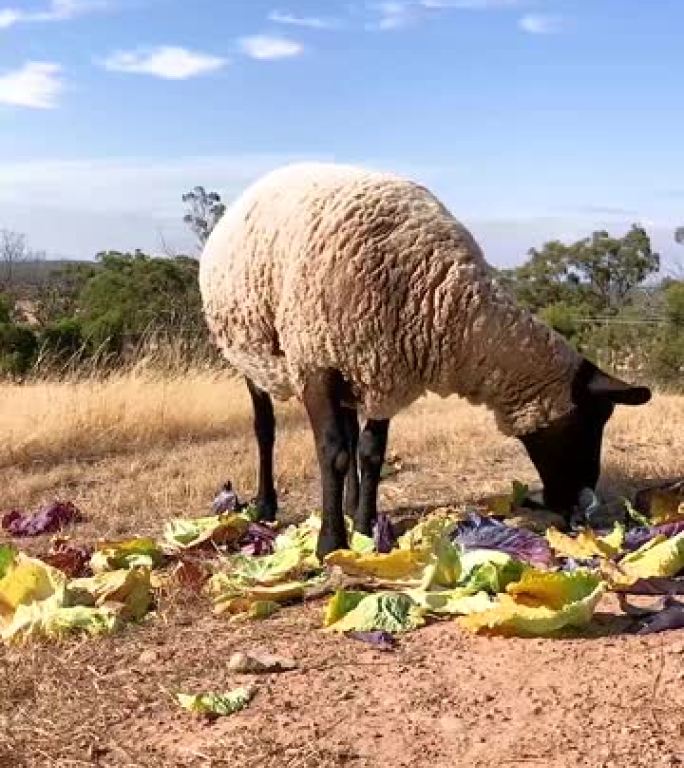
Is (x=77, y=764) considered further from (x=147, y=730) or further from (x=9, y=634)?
(x=9, y=634)

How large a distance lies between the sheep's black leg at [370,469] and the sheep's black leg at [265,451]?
127 centimetres

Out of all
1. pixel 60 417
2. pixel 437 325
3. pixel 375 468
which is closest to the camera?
pixel 437 325

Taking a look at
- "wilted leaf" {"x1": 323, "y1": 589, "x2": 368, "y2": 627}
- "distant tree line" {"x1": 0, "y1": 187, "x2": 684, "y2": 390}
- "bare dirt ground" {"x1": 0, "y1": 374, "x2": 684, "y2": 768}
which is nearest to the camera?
"bare dirt ground" {"x1": 0, "y1": 374, "x2": 684, "y2": 768}

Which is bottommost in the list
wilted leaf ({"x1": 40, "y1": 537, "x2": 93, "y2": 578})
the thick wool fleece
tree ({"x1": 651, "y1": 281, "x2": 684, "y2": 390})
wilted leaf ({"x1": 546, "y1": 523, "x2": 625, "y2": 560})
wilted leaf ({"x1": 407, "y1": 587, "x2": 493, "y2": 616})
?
tree ({"x1": 651, "y1": 281, "x2": 684, "y2": 390})

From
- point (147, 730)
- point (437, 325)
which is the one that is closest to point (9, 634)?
point (147, 730)

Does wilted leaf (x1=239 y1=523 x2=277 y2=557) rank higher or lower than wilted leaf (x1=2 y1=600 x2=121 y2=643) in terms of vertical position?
lower

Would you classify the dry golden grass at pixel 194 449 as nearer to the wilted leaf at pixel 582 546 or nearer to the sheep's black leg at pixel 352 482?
the sheep's black leg at pixel 352 482

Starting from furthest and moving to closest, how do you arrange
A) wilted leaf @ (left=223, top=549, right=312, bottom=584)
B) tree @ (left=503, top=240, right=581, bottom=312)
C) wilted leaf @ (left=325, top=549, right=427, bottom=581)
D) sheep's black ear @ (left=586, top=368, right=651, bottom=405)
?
tree @ (left=503, top=240, right=581, bottom=312) → sheep's black ear @ (left=586, top=368, right=651, bottom=405) → wilted leaf @ (left=223, top=549, right=312, bottom=584) → wilted leaf @ (left=325, top=549, right=427, bottom=581)

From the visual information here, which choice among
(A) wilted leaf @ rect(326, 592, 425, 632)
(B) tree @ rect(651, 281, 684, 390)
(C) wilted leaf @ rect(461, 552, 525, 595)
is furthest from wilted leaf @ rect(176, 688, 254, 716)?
(B) tree @ rect(651, 281, 684, 390)

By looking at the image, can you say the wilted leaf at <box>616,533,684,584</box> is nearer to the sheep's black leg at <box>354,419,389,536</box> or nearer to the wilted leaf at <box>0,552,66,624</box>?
the sheep's black leg at <box>354,419,389,536</box>

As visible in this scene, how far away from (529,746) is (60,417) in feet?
26.8

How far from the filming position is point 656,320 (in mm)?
23984

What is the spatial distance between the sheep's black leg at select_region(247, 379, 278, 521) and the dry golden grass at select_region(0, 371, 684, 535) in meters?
0.32

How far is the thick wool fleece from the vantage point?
573 cm
